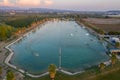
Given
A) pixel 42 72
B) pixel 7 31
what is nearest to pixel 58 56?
pixel 42 72

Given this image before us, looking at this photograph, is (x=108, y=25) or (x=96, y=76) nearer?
(x=96, y=76)

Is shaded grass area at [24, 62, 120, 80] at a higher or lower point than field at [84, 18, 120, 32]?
higher

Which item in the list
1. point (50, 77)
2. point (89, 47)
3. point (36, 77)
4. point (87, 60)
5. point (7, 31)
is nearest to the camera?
point (50, 77)

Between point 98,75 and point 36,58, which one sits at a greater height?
point 98,75

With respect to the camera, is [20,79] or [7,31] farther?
[7,31]

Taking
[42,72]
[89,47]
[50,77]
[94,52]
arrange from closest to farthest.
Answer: [50,77] → [42,72] → [94,52] → [89,47]

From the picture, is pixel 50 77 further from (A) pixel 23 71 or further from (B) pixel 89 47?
(B) pixel 89 47

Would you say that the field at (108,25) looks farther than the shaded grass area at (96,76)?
Yes

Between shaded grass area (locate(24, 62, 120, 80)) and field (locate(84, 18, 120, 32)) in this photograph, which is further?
field (locate(84, 18, 120, 32))

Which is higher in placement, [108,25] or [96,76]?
[96,76]

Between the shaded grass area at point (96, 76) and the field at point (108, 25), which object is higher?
the shaded grass area at point (96, 76)
